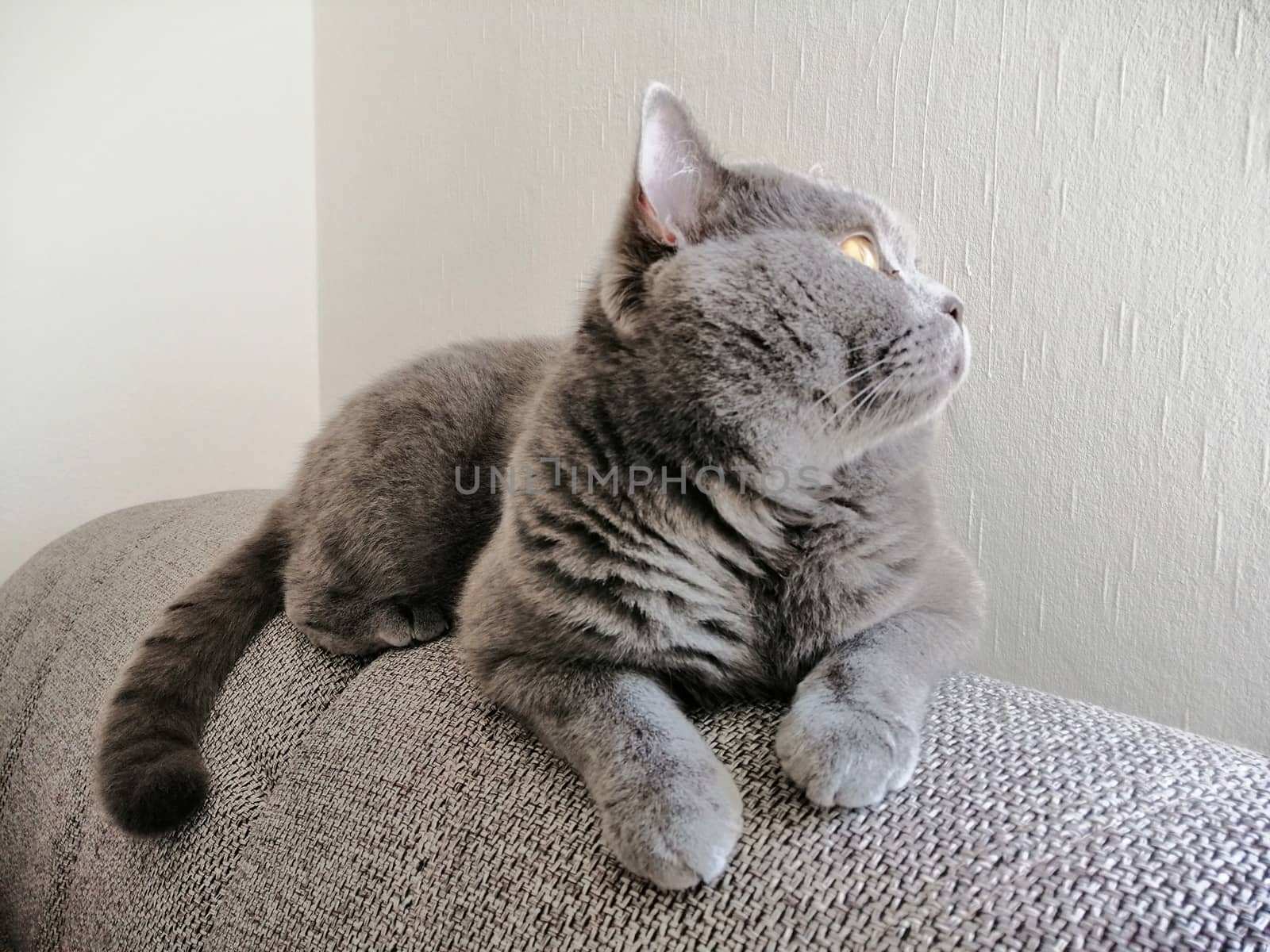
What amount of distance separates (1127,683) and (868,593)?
50cm

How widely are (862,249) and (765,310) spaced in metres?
0.15

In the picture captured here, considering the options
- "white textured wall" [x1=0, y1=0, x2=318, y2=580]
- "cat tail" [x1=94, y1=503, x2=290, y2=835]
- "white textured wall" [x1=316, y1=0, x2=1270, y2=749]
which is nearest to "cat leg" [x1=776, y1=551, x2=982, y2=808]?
"white textured wall" [x1=316, y1=0, x2=1270, y2=749]

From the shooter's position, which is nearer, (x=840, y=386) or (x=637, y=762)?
(x=637, y=762)

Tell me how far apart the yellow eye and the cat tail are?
30.2 inches

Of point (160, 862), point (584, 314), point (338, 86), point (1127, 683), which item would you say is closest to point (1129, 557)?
point (1127, 683)

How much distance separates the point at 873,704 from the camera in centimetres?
65

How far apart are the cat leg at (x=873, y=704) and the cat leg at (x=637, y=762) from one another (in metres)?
0.07

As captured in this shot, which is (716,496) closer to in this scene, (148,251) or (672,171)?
(672,171)

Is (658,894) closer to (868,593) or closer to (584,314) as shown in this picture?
(868,593)

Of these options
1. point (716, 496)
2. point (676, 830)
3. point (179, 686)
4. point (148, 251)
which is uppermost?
point (148, 251)

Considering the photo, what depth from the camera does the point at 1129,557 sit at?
3.32 feet

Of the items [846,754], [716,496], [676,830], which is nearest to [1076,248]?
[716,496]

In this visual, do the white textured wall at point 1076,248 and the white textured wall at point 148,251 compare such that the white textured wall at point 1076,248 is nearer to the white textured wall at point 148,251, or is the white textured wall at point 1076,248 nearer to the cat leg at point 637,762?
the cat leg at point 637,762

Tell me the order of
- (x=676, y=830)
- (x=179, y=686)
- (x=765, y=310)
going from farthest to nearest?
(x=179, y=686), (x=765, y=310), (x=676, y=830)
